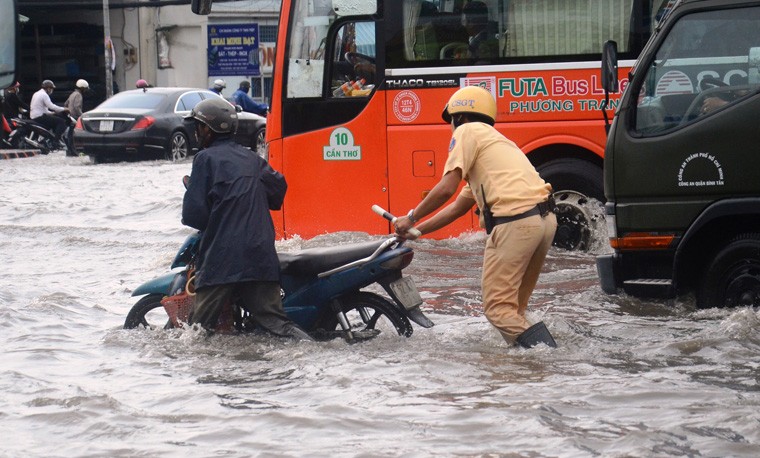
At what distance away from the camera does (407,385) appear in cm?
695

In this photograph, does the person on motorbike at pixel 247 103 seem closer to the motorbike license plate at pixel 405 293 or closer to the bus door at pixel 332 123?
the bus door at pixel 332 123

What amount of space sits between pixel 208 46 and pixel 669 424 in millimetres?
34687

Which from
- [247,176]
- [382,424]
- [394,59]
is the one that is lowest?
[382,424]

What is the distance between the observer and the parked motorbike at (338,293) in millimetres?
7508

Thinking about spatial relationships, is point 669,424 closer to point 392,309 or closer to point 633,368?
point 633,368

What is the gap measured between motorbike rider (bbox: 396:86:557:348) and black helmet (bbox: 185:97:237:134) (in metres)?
1.24

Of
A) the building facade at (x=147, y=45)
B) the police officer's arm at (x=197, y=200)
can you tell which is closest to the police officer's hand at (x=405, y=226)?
the police officer's arm at (x=197, y=200)

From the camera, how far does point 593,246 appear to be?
461 inches

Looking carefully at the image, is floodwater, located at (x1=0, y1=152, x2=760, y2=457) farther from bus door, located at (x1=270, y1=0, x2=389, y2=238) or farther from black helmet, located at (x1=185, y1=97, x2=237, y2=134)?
bus door, located at (x1=270, y1=0, x2=389, y2=238)

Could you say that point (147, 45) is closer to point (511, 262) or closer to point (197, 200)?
point (197, 200)

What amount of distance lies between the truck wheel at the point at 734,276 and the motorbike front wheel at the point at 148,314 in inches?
132

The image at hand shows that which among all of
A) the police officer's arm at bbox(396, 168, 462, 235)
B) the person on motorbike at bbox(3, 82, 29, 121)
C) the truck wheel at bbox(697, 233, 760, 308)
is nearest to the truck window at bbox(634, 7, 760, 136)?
the truck wheel at bbox(697, 233, 760, 308)

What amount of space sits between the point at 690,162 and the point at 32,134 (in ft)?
80.3

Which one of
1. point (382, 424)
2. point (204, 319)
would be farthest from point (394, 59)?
point (382, 424)
